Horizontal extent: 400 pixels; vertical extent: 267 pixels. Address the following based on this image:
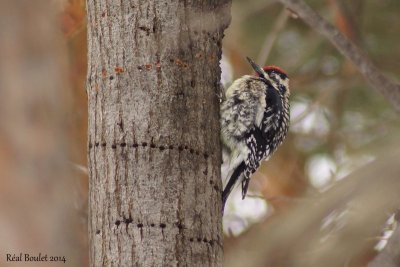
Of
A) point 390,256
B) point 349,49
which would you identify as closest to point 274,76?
point 349,49

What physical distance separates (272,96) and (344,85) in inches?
48.6

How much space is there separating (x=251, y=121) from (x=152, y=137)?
1658mm

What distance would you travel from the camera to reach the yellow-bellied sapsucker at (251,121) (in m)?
4.82

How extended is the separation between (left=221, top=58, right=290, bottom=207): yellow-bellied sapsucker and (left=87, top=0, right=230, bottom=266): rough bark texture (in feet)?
3.04

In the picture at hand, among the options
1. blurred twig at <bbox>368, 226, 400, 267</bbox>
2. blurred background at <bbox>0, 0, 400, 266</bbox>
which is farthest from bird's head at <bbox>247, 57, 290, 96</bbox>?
blurred twig at <bbox>368, 226, 400, 267</bbox>

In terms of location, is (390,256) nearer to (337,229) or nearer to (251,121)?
(337,229)

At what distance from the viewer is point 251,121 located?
5137 mm

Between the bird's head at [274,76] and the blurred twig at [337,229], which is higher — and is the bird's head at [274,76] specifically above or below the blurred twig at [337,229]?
above

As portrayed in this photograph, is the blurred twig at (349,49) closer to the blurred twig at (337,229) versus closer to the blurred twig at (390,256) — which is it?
the blurred twig at (337,229)

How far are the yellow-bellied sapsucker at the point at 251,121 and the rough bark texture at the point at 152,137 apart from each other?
93 cm

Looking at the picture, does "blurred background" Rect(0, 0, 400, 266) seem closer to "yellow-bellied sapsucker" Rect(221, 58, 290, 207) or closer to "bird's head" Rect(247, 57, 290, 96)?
"bird's head" Rect(247, 57, 290, 96)

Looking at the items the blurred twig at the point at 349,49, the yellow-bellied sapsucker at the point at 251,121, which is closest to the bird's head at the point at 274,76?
the yellow-bellied sapsucker at the point at 251,121

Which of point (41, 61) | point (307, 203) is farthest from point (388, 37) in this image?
point (41, 61)

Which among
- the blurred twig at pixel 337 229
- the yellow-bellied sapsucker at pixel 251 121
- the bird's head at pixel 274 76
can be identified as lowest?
the blurred twig at pixel 337 229
